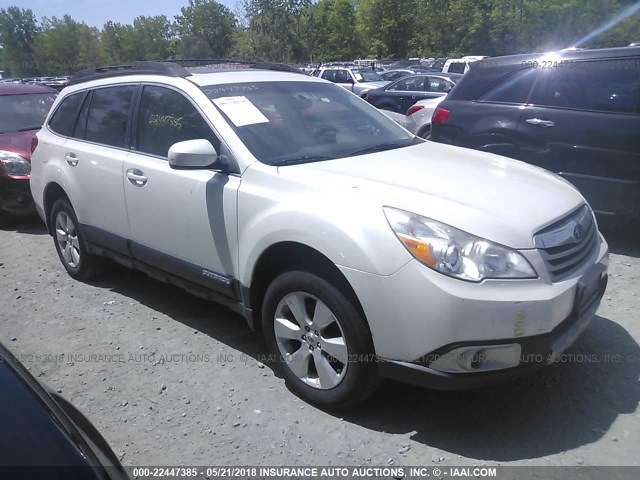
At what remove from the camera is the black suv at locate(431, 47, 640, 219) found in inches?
205

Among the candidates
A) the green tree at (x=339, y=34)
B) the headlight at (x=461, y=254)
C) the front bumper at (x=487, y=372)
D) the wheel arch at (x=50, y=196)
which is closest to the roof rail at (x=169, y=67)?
the wheel arch at (x=50, y=196)

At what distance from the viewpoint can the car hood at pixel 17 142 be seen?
7324 mm

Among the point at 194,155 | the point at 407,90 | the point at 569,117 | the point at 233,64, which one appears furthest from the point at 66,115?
the point at 407,90

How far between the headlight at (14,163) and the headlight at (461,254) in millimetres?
6070

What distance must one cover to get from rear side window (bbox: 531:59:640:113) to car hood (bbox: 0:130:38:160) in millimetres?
5975

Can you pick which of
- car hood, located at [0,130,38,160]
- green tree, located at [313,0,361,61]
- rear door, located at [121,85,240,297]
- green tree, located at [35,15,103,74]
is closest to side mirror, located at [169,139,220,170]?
rear door, located at [121,85,240,297]

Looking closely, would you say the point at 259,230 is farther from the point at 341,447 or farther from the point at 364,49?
the point at 364,49

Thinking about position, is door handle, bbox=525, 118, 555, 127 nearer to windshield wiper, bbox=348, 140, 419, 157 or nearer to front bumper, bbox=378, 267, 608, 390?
windshield wiper, bbox=348, 140, 419, 157

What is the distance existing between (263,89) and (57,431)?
2701 mm

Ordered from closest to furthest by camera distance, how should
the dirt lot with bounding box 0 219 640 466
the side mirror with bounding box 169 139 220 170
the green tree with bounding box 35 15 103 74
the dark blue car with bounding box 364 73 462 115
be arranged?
the dirt lot with bounding box 0 219 640 466 < the side mirror with bounding box 169 139 220 170 < the dark blue car with bounding box 364 73 462 115 < the green tree with bounding box 35 15 103 74

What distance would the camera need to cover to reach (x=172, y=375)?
364cm

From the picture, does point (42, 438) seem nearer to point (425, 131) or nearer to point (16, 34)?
point (425, 131)

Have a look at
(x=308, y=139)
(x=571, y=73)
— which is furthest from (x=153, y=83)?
(x=571, y=73)

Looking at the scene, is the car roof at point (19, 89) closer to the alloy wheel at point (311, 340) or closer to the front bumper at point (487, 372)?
the alloy wheel at point (311, 340)
